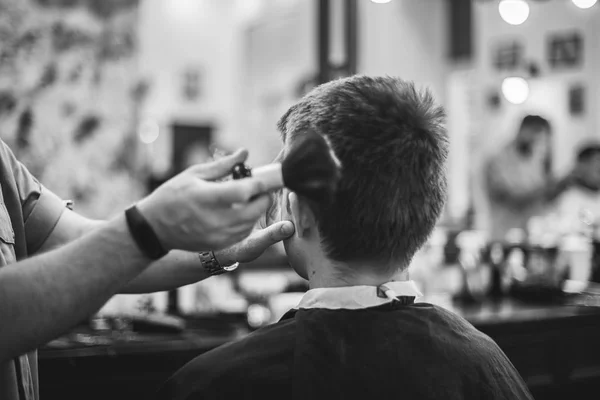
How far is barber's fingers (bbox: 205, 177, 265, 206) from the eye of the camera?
88cm

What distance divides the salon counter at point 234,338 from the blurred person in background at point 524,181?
1.27 meters

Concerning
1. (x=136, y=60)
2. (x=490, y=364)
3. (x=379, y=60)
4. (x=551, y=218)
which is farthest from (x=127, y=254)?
(x=379, y=60)

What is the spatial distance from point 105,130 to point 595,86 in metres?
3.54

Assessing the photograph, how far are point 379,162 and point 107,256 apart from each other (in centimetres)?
52

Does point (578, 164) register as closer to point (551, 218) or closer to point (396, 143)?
point (551, 218)

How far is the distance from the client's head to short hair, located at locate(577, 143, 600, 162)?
11.8ft

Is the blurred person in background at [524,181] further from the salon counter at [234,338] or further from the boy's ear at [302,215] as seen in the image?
the boy's ear at [302,215]

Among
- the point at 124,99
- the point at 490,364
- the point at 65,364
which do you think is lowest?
the point at 65,364

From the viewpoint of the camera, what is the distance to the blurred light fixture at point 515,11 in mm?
Result: 4672

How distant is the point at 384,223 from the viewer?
1.21 metres

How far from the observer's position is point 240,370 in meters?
1.21

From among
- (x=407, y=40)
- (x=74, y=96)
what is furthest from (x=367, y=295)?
(x=407, y=40)

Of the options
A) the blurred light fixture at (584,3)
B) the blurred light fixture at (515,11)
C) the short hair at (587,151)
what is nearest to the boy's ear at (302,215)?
the short hair at (587,151)

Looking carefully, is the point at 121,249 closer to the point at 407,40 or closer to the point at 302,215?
the point at 302,215
